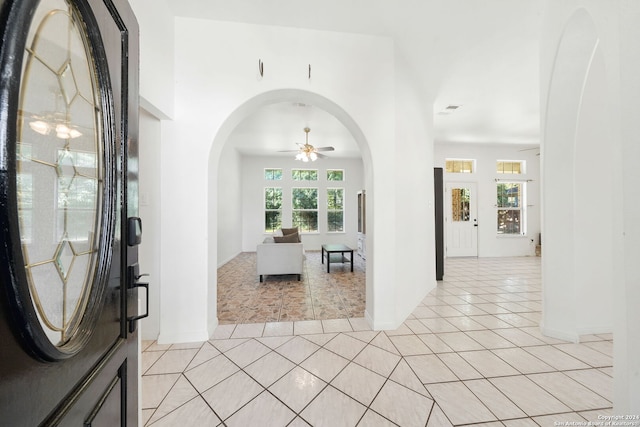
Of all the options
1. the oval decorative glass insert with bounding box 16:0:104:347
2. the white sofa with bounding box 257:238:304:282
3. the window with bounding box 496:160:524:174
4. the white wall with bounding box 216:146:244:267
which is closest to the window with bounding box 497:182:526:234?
the window with bounding box 496:160:524:174

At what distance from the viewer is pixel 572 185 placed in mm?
2297

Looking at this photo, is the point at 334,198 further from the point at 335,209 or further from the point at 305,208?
the point at 305,208

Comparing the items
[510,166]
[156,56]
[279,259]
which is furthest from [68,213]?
[510,166]

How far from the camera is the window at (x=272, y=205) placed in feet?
26.7

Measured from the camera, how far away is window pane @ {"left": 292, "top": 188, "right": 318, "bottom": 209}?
8242 mm

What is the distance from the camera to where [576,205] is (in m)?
2.29

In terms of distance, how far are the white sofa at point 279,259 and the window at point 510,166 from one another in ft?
21.0

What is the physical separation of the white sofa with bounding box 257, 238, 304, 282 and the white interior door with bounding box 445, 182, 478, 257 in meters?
4.55

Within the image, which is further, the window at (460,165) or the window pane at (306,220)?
the window pane at (306,220)

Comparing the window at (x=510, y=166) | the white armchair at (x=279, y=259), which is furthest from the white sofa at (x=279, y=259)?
the window at (x=510, y=166)

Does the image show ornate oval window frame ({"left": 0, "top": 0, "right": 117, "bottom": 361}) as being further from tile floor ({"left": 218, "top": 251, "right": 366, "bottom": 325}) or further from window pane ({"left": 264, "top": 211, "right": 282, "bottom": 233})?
window pane ({"left": 264, "top": 211, "right": 282, "bottom": 233})

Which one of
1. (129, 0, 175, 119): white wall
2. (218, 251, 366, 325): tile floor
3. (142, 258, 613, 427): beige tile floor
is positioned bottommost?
(142, 258, 613, 427): beige tile floor

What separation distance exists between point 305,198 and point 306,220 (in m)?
0.74

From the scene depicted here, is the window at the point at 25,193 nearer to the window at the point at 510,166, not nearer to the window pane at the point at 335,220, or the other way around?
the window pane at the point at 335,220
